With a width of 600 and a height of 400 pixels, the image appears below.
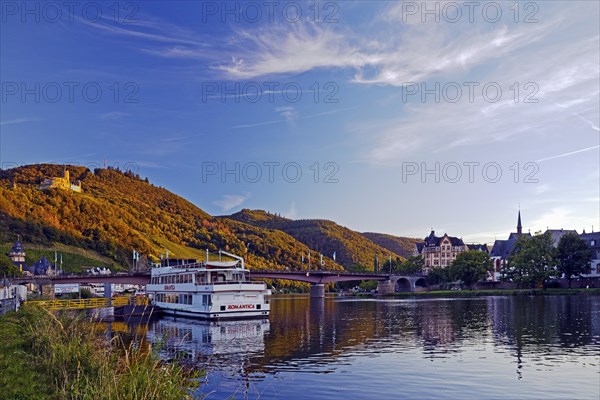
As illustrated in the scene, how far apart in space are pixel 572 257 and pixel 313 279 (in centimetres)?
5880

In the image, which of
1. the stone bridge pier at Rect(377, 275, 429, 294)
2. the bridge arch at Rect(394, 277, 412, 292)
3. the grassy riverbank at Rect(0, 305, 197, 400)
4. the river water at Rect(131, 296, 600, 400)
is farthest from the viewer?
the bridge arch at Rect(394, 277, 412, 292)

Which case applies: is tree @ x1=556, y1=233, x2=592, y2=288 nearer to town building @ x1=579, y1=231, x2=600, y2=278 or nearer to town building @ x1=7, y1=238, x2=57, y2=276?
town building @ x1=579, y1=231, x2=600, y2=278

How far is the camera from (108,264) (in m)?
199

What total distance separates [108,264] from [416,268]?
344 ft

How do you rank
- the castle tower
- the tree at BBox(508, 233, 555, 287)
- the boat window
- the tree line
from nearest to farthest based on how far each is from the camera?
the boat window, the tree at BBox(508, 233, 555, 287), the tree line, the castle tower

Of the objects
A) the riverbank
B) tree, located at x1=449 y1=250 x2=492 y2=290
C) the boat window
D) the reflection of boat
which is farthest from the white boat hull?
tree, located at x1=449 y1=250 x2=492 y2=290

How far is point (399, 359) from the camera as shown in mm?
36531

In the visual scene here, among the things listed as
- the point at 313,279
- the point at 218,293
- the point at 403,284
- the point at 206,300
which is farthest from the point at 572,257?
the point at 206,300

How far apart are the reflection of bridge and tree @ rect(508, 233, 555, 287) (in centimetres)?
4276

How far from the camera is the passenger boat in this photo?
220ft

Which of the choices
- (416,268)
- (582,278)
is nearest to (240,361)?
(582,278)

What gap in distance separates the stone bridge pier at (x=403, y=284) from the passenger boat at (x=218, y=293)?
10713 cm

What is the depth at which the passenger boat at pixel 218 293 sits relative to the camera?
67.1 metres

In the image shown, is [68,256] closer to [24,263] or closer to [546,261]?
[24,263]
